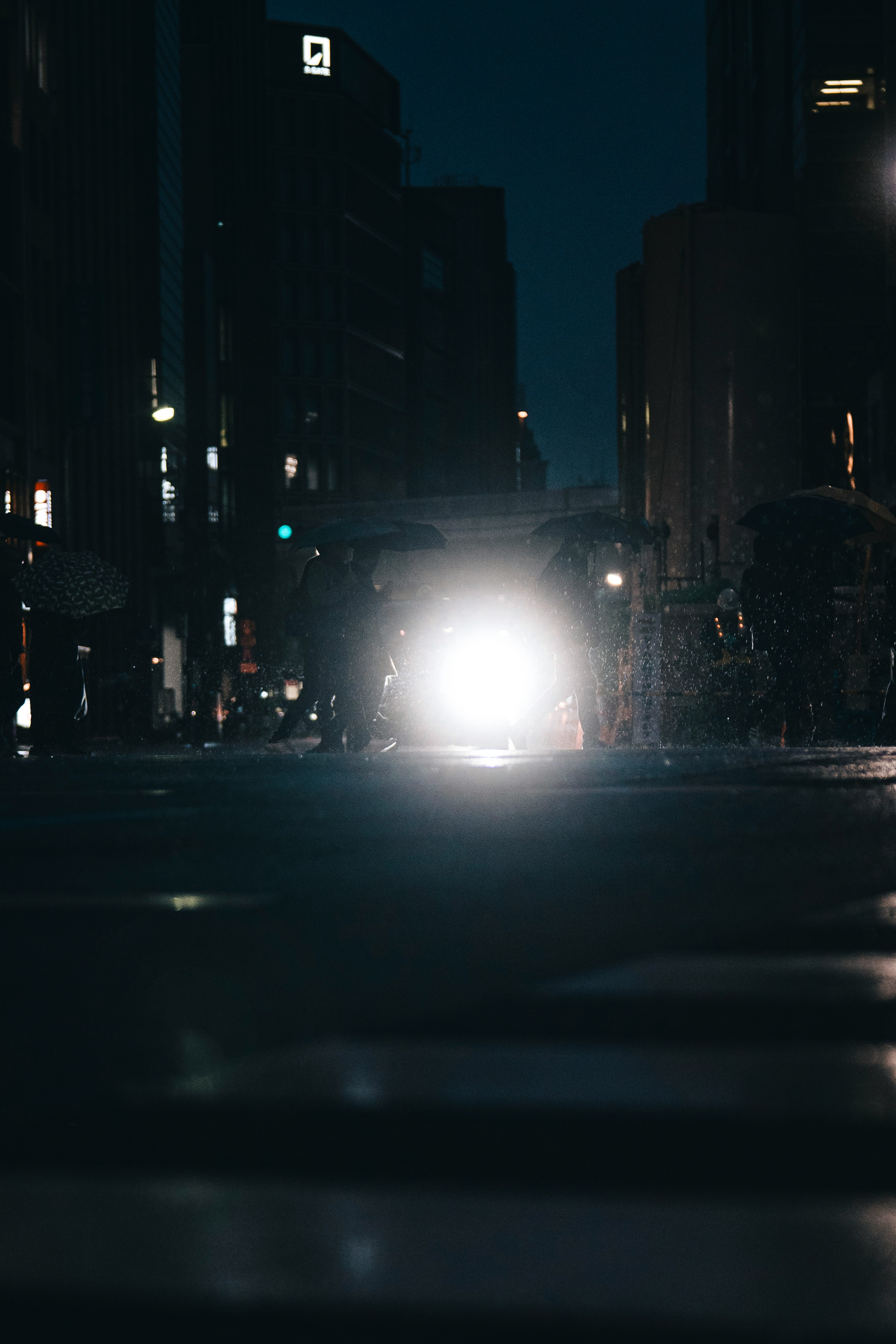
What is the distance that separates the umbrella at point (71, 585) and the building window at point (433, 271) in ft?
401

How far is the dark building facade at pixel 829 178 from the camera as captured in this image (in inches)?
2142

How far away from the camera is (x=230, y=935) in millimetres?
2785

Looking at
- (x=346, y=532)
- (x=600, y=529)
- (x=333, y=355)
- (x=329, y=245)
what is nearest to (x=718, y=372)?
(x=600, y=529)

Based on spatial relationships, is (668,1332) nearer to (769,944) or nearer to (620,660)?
(769,944)

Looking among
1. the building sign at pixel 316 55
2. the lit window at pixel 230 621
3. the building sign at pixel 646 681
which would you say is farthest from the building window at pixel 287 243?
the building sign at pixel 646 681

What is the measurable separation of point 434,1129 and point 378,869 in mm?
1746

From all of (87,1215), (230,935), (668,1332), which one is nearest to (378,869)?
(230,935)

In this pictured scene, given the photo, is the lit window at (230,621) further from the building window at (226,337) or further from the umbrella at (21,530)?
the umbrella at (21,530)

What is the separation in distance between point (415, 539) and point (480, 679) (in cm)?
169

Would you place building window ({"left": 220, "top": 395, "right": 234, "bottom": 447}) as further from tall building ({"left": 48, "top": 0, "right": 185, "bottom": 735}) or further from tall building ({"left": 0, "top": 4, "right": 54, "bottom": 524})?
tall building ({"left": 0, "top": 4, "right": 54, "bottom": 524})

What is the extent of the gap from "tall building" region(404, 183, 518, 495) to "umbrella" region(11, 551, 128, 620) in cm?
11280

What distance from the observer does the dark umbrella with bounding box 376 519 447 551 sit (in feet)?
54.8

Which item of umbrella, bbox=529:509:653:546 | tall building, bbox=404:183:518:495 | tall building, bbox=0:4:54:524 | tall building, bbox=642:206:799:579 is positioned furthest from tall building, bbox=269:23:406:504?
umbrella, bbox=529:509:653:546

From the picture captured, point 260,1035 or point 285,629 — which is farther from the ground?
point 285,629
